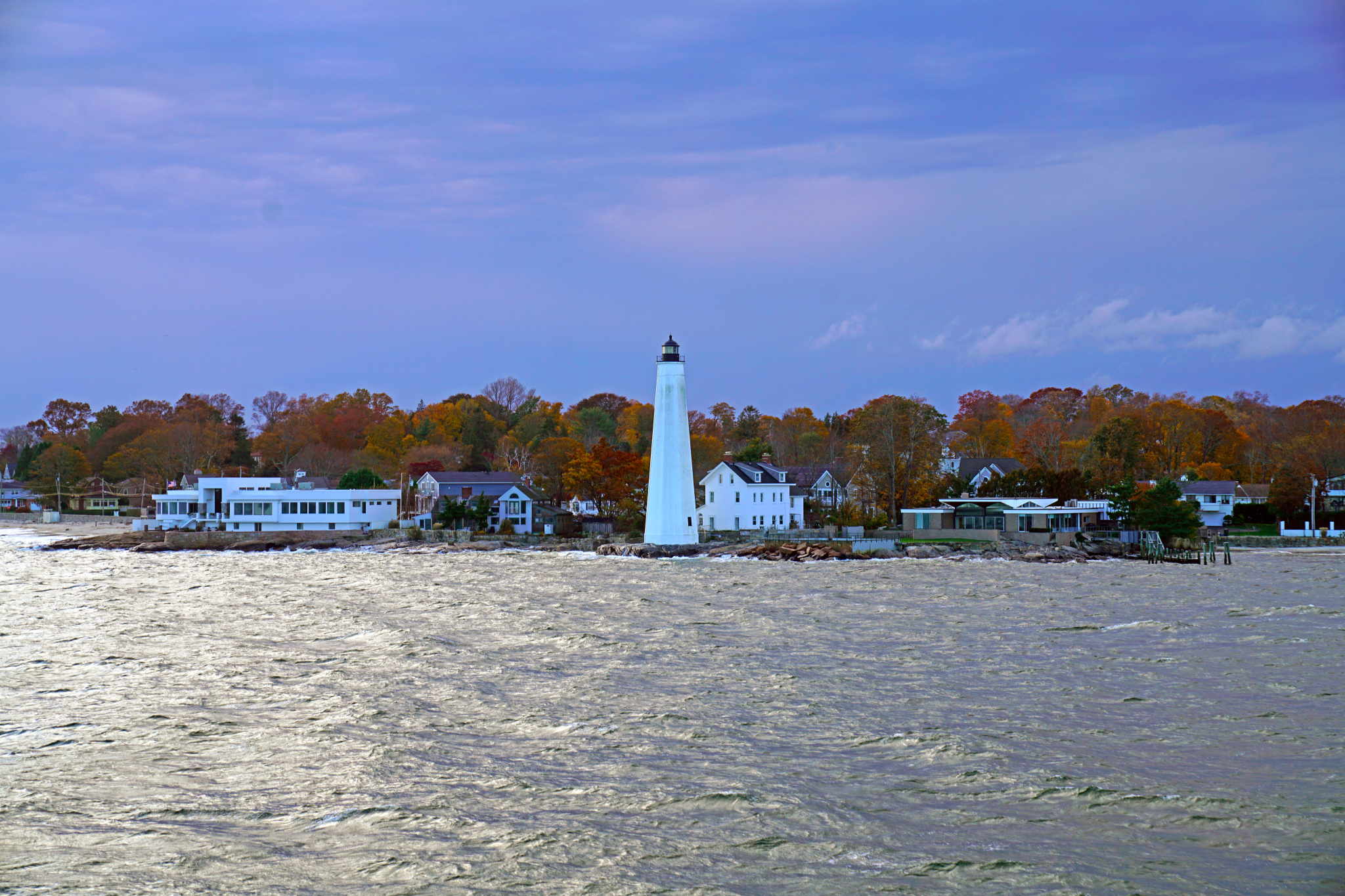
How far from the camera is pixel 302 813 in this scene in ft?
34.0

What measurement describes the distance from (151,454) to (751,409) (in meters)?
56.9

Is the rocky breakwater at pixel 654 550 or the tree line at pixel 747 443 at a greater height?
the tree line at pixel 747 443

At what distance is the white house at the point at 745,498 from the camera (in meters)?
66.8

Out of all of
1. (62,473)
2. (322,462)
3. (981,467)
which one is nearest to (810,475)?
(981,467)

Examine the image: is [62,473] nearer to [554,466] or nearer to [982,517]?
[554,466]

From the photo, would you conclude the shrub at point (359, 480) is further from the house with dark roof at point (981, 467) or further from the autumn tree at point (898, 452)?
the house with dark roof at point (981, 467)

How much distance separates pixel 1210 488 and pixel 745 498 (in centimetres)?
3264

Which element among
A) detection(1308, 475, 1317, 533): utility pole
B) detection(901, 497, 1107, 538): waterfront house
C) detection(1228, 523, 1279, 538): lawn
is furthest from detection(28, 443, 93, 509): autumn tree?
detection(1308, 475, 1317, 533): utility pole

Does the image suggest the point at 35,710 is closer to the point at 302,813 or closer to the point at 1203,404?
the point at 302,813

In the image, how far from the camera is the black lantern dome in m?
54.4

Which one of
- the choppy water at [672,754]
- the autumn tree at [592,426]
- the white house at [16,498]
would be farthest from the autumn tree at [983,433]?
the white house at [16,498]

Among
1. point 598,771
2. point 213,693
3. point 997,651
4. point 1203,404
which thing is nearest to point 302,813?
point 598,771

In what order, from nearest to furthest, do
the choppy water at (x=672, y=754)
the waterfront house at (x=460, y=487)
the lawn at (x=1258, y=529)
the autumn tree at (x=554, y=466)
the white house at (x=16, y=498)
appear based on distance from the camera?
the choppy water at (x=672, y=754) < the lawn at (x=1258, y=529) < the waterfront house at (x=460, y=487) < the autumn tree at (x=554, y=466) < the white house at (x=16, y=498)

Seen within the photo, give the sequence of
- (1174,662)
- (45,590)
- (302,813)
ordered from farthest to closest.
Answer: (45,590) → (1174,662) → (302,813)
